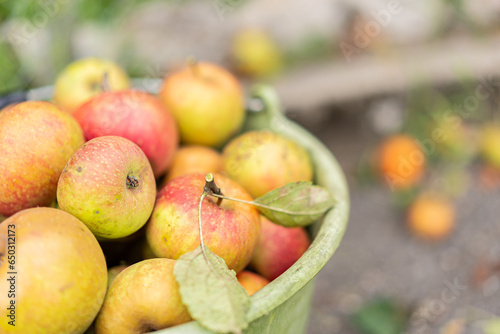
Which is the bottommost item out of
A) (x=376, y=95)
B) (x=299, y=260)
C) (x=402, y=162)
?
(x=402, y=162)

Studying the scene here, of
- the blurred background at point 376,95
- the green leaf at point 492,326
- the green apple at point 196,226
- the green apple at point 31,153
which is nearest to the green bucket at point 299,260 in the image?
the green apple at point 196,226

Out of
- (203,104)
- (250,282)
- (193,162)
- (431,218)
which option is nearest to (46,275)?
(250,282)

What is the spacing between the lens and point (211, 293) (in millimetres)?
640

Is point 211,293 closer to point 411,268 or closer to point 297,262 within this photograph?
point 297,262

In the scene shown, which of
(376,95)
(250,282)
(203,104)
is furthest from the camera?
(376,95)

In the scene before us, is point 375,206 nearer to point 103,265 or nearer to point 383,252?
point 383,252

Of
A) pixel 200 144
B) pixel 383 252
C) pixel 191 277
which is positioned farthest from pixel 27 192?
pixel 383 252

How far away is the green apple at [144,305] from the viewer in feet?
2.15

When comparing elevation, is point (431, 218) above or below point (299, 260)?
below

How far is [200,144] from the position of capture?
1.14 m

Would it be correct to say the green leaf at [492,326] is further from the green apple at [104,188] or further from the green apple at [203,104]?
the green apple at [104,188]

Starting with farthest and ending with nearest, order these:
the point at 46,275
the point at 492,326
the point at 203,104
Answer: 1. the point at 492,326
2. the point at 203,104
3. the point at 46,275

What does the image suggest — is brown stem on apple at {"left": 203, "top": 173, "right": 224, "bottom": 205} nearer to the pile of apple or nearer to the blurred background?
the pile of apple

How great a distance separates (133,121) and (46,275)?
15.3 inches
